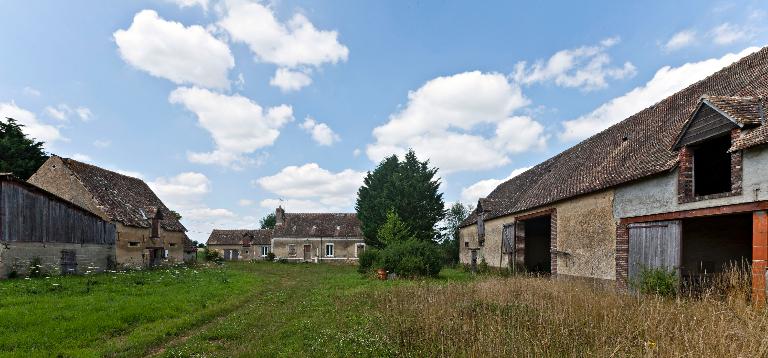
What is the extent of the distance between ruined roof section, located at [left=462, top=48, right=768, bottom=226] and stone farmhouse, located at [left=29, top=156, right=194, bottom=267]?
23423 millimetres

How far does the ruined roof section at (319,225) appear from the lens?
46.5 m

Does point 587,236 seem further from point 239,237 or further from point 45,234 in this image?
point 239,237

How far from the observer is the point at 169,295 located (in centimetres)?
1268

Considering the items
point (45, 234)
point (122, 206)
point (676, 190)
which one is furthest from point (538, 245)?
point (122, 206)

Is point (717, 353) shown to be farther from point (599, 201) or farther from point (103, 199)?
point (103, 199)

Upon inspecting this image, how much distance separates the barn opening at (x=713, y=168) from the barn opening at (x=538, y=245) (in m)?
9.55

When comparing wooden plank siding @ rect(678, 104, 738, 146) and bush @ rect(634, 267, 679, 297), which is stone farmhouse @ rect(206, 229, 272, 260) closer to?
bush @ rect(634, 267, 679, 297)

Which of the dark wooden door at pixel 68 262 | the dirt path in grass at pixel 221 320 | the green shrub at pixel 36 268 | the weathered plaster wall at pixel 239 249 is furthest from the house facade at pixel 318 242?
the dirt path in grass at pixel 221 320

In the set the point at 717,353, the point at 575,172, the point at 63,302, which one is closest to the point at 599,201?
the point at 575,172

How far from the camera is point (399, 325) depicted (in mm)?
7004

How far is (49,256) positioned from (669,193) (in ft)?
83.3

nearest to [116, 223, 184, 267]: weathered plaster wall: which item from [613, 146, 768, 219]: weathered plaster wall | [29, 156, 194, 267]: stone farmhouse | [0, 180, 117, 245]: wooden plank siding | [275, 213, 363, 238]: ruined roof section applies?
[29, 156, 194, 267]: stone farmhouse

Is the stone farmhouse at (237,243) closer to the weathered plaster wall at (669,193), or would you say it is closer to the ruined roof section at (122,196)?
the ruined roof section at (122,196)

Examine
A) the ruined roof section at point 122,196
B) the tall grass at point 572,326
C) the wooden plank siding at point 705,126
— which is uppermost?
the wooden plank siding at point 705,126
